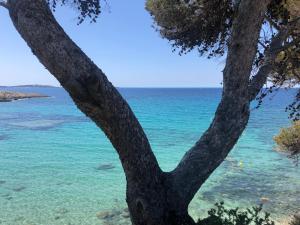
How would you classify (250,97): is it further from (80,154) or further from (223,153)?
(80,154)

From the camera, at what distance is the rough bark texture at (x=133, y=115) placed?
5.25 m

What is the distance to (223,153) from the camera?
6.32m

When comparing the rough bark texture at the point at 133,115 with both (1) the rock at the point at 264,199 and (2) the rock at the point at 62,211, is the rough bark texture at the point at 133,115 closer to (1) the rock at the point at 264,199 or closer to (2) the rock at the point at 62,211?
(2) the rock at the point at 62,211

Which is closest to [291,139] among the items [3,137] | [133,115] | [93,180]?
[93,180]

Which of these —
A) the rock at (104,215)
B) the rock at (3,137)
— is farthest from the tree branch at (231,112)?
the rock at (3,137)

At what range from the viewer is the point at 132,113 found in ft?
19.2

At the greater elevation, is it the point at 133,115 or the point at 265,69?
the point at 265,69

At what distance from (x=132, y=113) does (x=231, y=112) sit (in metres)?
1.44

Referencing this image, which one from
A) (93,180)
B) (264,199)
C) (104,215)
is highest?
(264,199)

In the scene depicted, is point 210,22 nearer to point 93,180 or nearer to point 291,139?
point 291,139

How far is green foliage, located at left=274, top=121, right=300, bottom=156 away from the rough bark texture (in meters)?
11.0

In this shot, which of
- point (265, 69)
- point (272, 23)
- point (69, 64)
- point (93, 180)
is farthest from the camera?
point (93, 180)

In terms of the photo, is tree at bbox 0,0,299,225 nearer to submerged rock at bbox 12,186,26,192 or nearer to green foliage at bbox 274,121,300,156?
green foliage at bbox 274,121,300,156

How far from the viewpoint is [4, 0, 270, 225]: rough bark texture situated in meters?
5.25
